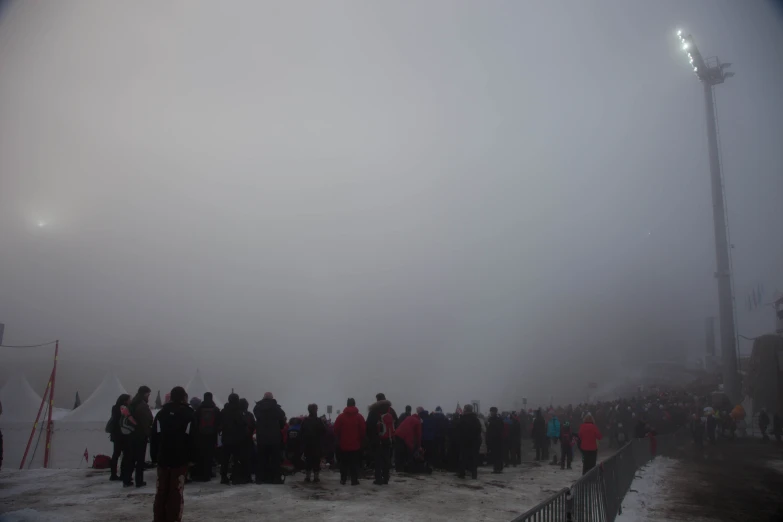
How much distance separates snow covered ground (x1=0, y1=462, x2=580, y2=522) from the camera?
7949mm

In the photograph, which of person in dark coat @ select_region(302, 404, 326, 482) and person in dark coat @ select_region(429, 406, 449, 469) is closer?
person in dark coat @ select_region(302, 404, 326, 482)

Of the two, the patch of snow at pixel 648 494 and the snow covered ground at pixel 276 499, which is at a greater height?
the snow covered ground at pixel 276 499

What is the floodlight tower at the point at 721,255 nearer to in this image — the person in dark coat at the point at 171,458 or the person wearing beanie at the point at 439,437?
the person wearing beanie at the point at 439,437

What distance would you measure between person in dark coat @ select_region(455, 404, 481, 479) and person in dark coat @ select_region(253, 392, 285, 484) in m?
4.85

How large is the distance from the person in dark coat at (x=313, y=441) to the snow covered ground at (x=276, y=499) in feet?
1.45

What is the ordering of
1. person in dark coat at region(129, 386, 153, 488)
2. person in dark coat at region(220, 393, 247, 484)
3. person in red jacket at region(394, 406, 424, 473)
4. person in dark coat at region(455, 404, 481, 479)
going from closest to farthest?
person in dark coat at region(129, 386, 153, 488) → person in dark coat at region(220, 393, 247, 484) → person in red jacket at region(394, 406, 424, 473) → person in dark coat at region(455, 404, 481, 479)

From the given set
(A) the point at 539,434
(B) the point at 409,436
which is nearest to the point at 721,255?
(A) the point at 539,434

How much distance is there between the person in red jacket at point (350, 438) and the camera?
11078mm

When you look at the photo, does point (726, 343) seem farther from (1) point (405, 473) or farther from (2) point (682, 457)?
(1) point (405, 473)

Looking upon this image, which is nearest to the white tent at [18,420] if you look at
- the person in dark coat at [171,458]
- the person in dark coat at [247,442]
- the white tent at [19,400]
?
the white tent at [19,400]

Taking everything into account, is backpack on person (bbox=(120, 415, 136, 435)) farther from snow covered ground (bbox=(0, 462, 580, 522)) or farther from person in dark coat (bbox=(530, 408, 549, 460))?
person in dark coat (bbox=(530, 408, 549, 460))

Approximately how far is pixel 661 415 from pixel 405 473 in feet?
67.3

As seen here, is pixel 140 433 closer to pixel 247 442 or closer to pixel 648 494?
pixel 247 442

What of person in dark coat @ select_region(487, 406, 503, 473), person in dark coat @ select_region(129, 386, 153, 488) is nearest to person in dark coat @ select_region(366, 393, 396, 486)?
person in dark coat @ select_region(129, 386, 153, 488)
